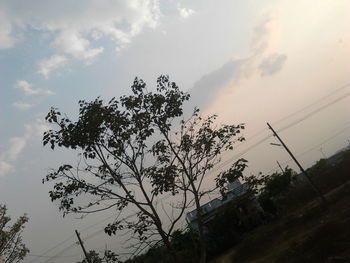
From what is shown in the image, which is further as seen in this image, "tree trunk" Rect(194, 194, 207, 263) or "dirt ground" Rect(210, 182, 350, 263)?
"dirt ground" Rect(210, 182, 350, 263)

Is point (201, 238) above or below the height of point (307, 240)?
above

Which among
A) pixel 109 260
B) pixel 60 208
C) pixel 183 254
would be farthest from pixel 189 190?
pixel 183 254

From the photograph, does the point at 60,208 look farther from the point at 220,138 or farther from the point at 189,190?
the point at 220,138

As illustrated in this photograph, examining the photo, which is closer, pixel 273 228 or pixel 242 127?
pixel 242 127

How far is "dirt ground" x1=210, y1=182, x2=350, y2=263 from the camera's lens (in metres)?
18.7

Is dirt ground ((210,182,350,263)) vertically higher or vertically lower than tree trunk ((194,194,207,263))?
lower

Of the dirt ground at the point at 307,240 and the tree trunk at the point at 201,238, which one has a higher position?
the tree trunk at the point at 201,238

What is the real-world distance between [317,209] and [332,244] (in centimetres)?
1424

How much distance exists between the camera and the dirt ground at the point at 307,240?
61.3ft

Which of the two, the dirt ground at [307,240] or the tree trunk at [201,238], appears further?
the dirt ground at [307,240]

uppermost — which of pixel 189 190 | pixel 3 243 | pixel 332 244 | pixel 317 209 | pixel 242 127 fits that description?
pixel 3 243

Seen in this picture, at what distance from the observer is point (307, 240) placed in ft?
76.5

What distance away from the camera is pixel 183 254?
68.6ft

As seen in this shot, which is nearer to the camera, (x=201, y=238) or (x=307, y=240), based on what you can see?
(x=201, y=238)
